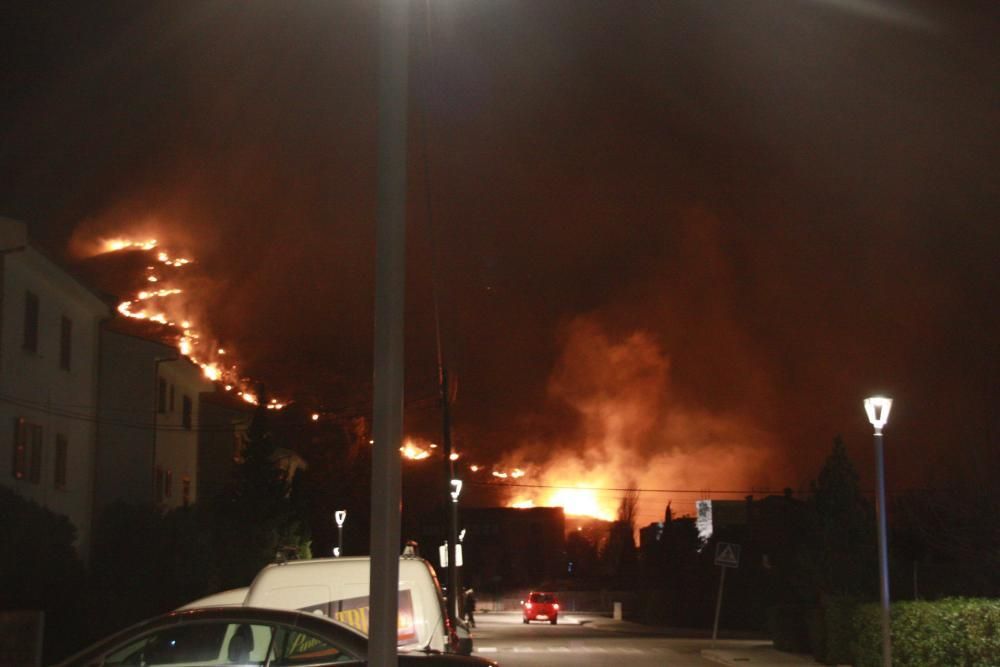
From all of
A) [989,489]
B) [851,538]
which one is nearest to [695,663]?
[851,538]

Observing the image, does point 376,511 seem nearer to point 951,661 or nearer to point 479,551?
point 951,661

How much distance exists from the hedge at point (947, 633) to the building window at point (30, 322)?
20.8 m

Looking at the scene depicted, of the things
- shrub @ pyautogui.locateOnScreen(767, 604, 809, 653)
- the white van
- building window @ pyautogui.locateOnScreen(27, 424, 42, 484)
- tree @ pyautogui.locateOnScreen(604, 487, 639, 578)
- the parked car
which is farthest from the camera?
tree @ pyautogui.locateOnScreen(604, 487, 639, 578)

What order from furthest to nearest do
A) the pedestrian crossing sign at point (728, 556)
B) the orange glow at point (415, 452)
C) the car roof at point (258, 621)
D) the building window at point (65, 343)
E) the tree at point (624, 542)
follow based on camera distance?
the tree at point (624, 542) → the orange glow at point (415, 452) → the pedestrian crossing sign at point (728, 556) → the building window at point (65, 343) → the car roof at point (258, 621)

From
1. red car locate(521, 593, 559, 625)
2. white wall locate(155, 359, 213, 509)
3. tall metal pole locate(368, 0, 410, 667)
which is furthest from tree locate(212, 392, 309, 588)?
tall metal pole locate(368, 0, 410, 667)

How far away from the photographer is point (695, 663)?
83.1 ft

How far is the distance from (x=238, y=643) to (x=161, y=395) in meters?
31.7

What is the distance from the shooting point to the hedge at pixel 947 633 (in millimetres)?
16047

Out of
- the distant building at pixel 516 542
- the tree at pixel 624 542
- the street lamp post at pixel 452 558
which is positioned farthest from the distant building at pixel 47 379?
the distant building at pixel 516 542

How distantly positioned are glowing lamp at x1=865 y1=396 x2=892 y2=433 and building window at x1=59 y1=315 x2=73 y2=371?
22093 millimetres

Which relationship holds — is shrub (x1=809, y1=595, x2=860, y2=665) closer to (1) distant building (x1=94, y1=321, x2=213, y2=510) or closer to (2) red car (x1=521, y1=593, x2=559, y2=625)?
(1) distant building (x1=94, y1=321, x2=213, y2=510)

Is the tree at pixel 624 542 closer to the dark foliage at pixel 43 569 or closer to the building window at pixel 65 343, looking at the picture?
the building window at pixel 65 343

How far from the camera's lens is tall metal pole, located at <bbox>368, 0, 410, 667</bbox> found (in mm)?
5289

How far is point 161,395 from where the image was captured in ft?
127
